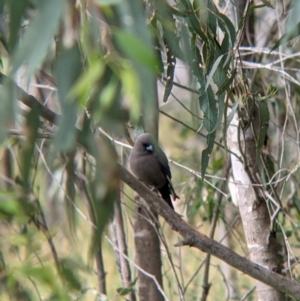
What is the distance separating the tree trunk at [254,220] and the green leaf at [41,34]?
5.97 feet

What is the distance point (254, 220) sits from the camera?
2936 mm

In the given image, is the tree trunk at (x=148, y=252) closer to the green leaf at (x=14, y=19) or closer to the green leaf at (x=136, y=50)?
the green leaf at (x=14, y=19)

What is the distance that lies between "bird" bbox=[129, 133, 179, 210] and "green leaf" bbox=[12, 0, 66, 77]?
3040mm

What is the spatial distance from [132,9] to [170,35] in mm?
817

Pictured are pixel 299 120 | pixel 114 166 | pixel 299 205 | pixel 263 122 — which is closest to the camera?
pixel 114 166

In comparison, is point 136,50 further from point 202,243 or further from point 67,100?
point 202,243

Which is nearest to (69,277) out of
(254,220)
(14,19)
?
(14,19)

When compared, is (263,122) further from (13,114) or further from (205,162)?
(13,114)

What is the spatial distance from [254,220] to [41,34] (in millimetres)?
1987

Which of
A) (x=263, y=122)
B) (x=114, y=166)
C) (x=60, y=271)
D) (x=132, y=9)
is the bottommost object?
(x=60, y=271)

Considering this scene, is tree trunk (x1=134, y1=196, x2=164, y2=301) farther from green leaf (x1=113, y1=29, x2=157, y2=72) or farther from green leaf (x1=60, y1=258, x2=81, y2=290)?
green leaf (x1=113, y1=29, x2=157, y2=72)

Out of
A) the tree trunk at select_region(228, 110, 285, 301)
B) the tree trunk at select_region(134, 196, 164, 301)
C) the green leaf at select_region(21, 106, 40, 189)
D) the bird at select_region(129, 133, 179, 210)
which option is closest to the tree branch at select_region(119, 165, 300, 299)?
the tree trunk at select_region(228, 110, 285, 301)

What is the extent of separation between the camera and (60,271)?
142cm

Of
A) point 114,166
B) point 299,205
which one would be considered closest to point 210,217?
point 299,205
